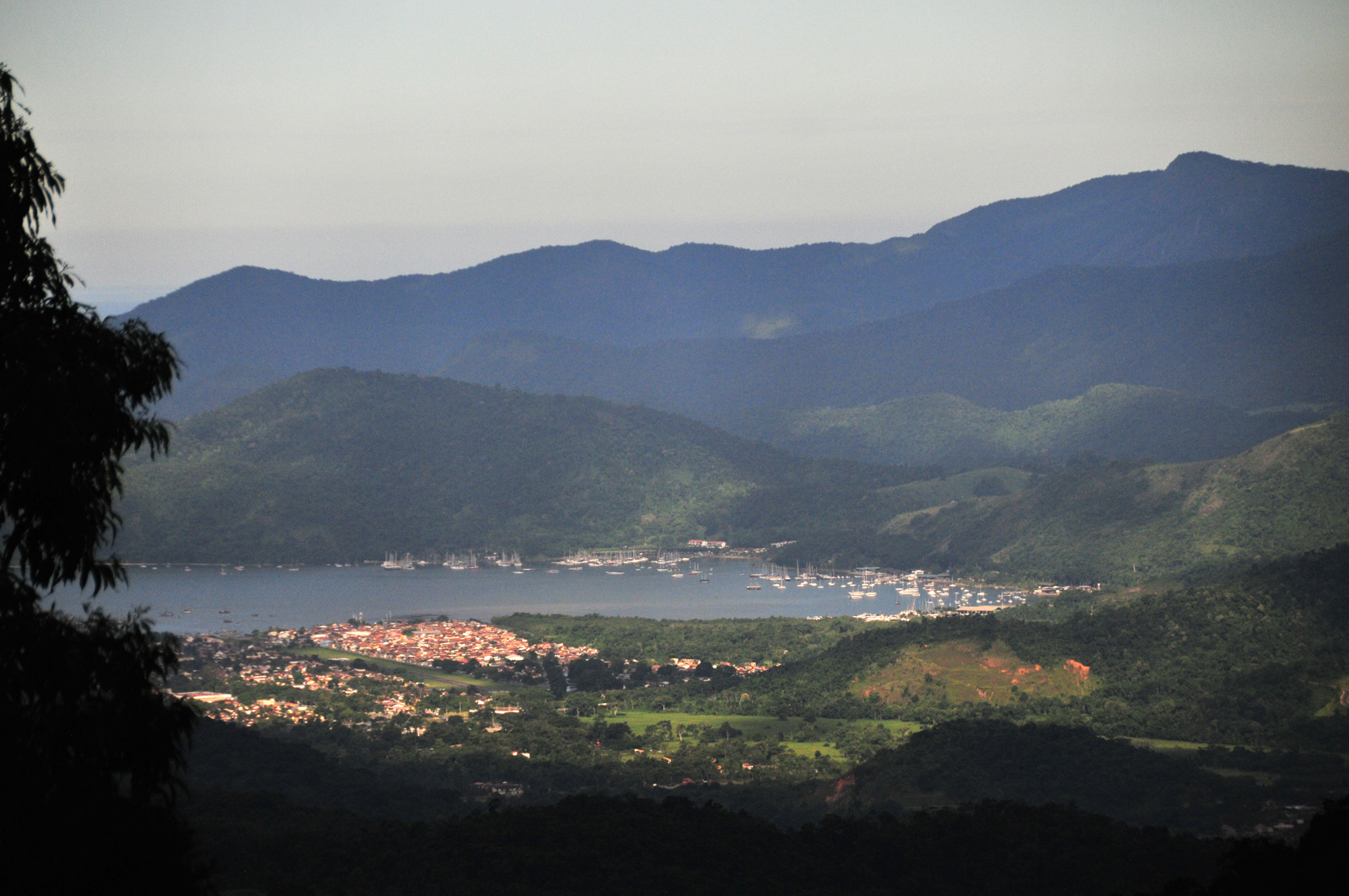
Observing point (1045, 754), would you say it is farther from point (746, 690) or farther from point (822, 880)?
point (746, 690)

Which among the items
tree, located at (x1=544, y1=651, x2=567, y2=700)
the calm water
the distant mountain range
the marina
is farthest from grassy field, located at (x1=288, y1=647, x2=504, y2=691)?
the distant mountain range

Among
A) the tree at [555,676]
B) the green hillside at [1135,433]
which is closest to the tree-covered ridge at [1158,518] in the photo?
the tree at [555,676]

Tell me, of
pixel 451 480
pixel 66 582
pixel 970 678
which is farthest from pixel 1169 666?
pixel 451 480

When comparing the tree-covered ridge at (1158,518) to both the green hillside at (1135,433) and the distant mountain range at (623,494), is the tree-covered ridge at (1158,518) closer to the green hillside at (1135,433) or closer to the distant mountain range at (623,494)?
the distant mountain range at (623,494)

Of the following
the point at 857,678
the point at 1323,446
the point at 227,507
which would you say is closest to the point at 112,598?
the point at 227,507

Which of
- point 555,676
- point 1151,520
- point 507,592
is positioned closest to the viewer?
point 555,676

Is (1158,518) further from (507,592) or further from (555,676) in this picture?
(555,676)
